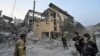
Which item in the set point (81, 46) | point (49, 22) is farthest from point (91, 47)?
point (49, 22)

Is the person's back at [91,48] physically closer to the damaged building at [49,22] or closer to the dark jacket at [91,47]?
the dark jacket at [91,47]

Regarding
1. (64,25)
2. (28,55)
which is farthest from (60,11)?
(28,55)

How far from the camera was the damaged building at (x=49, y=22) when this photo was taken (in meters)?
29.6

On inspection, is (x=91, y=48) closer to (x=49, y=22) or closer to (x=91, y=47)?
(x=91, y=47)

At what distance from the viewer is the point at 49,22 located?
30.8m

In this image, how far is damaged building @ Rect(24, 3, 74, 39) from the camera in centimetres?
2961

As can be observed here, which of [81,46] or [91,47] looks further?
[81,46]

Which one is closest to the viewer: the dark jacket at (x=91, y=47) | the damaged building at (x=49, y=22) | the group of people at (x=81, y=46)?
the group of people at (x=81, y=46)

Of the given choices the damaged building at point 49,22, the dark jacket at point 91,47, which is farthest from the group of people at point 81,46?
the damaged building at point 49,22

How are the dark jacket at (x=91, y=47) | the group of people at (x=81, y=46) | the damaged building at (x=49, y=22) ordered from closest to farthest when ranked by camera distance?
the group of people at (x=81, y=46), the dark jacket at (x=91, y=47), the damaged building at (x=49, y=22)

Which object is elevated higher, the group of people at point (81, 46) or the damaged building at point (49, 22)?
the damaged building at point (49, 22)

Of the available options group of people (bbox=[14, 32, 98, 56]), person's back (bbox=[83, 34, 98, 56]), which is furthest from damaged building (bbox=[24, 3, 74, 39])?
person's back (bbox=[83, 34, 98, 56])

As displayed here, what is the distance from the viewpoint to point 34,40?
26656 mm

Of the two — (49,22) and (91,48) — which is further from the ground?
(49,22)
